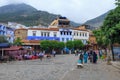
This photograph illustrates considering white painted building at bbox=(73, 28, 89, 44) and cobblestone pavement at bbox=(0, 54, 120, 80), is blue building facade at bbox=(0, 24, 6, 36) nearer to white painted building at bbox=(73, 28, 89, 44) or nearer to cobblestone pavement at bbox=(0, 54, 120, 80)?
white painted building at bbox=(73, 28, 89, 44)

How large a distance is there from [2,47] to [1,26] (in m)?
35.6

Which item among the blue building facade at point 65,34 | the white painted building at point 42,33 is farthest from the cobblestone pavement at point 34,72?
the blue building facade at point 65,34

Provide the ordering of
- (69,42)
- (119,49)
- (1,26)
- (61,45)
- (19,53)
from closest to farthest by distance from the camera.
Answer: (119,49) → (19,53) → (1,26) → (61,45) → (69,42)

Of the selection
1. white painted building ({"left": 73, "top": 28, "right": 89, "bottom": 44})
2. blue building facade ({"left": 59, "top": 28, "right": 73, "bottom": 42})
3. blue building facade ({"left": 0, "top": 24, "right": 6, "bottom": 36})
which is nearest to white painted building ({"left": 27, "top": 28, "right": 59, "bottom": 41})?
blue building facade ({"left": 59, "top": 28, "right": 73, "bottom": 42})

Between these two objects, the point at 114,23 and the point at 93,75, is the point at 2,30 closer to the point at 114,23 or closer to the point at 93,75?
the point at 114,23

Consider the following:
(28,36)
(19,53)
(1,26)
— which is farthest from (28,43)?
(19,53)

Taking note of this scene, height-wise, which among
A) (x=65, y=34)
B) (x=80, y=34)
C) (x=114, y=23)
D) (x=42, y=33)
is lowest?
(x=114, y=23)

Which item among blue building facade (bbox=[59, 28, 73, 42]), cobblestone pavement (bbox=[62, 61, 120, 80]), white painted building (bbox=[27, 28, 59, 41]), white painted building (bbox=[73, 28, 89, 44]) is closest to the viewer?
cobblestone pavement (bbox=[62, 61, 120, 80])

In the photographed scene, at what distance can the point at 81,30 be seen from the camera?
430 feet

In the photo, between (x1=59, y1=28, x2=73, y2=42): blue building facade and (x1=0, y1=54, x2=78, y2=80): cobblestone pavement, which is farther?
(x1=59, y1=28, x2=73, y2=42): blue building facade

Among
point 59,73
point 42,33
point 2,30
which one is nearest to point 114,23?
point 59,73

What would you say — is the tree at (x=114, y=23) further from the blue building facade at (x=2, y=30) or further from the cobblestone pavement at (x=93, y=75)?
the blue building facade at (x=2, y=30)

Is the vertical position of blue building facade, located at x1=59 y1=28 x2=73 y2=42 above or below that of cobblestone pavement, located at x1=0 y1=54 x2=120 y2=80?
above

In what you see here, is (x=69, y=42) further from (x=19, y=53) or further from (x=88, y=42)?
(x=19, y=53)
